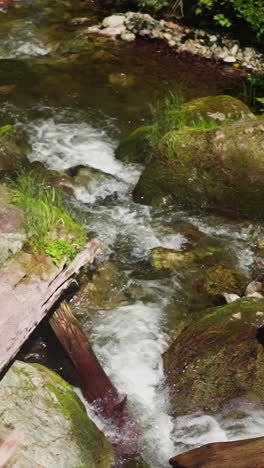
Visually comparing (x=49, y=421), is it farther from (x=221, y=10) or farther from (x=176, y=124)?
(x=221, y=10)

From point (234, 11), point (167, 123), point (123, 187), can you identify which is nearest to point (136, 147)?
point (167, 123)

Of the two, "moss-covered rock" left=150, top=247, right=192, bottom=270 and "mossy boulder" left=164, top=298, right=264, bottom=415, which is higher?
"moss-covered rock" left=150, top=247, right=192, bottom=270

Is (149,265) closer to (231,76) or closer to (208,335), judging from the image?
(208,335)

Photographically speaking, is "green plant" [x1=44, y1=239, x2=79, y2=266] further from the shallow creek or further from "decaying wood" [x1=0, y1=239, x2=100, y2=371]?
the shallow creek

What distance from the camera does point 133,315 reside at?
5887 mm

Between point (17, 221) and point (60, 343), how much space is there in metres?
1.26

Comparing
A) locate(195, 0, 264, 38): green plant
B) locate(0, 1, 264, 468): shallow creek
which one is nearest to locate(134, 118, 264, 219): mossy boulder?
locate(0, 1, 264, 468): shallow creek

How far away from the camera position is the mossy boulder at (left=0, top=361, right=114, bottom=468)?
3939 millimetres

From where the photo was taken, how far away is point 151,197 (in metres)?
7.54

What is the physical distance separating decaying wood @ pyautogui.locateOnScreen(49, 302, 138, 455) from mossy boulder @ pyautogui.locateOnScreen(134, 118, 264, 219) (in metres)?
3.01

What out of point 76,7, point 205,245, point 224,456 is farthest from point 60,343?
point 76,7

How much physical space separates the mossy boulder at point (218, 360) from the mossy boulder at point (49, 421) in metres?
0.95

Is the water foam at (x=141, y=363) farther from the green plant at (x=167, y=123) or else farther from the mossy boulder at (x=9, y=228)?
the green plant at (x=167, y=123)

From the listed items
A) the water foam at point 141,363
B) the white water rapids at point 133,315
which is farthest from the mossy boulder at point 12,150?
the water foam at point 141,363
